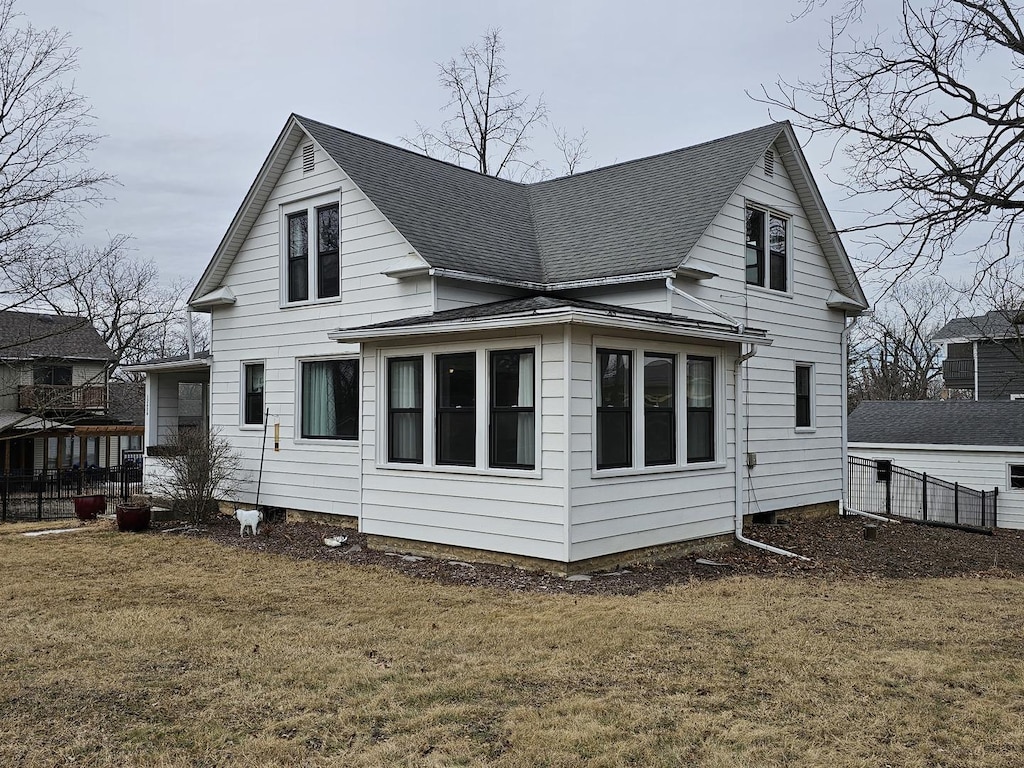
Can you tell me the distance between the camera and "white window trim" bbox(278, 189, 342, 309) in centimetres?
1351

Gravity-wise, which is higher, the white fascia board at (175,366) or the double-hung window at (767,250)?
the double-hung window at (767,250)

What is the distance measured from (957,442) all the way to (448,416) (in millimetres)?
20637

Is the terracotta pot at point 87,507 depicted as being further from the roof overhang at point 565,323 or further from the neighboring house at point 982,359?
the neighboring house at point 982,359

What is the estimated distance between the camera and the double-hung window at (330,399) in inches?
520

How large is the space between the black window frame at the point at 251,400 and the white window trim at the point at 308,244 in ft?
4.79

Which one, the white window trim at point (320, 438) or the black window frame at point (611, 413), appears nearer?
the black window frame at point (611, 413)

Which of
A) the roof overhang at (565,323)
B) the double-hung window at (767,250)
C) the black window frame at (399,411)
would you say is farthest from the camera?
the double-hung window at (767,250)

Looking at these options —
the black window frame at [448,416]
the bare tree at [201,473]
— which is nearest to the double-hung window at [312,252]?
the bare tree at [201,473]

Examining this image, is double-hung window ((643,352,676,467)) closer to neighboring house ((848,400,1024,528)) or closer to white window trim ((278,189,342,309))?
white window trim ((278,189,342,309))

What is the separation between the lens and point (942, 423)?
86.5 ft

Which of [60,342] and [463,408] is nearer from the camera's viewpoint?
[463,408]

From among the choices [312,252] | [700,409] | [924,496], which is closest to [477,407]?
[700,409]

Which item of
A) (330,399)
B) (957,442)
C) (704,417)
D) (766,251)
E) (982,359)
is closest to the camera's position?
(704,417)

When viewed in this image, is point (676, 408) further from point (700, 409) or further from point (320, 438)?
point (320, 438)
